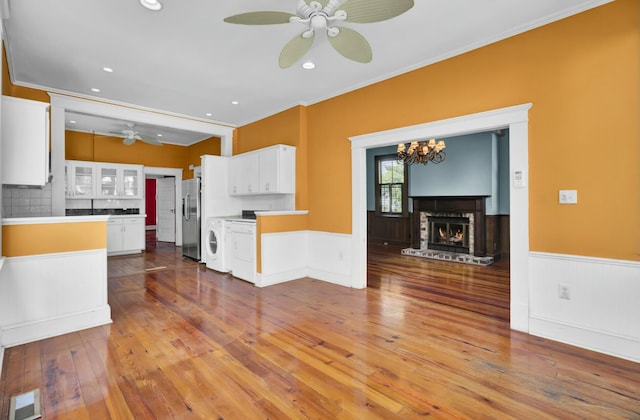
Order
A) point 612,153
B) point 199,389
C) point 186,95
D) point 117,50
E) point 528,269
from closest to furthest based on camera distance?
point 199,389 < point 612,153 < point 528,269 < point 117,50 < point 186,95

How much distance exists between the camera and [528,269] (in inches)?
113

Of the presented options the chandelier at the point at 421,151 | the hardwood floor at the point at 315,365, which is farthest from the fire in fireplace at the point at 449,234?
the hardwood floor at the point at 315,365

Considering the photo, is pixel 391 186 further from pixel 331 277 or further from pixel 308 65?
pixel 308 65

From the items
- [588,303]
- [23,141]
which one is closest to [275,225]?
[23,141]

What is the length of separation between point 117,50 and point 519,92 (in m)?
4.12

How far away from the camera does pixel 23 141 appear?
284cm

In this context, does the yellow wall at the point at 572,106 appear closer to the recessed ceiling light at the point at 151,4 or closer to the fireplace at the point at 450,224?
the recessed ceiling light at the point at 151,4

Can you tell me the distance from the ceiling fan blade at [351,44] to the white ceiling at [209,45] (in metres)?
0.46

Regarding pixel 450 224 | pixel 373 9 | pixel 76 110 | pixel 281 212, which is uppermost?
pixel 76 110

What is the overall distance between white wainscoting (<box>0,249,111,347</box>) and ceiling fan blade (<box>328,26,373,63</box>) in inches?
118

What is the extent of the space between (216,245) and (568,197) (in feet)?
16.5

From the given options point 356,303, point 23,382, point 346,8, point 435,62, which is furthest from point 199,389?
point 435,62

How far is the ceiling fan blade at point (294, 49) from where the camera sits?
2.44 m

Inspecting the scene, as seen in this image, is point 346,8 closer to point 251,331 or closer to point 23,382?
point 251,331
